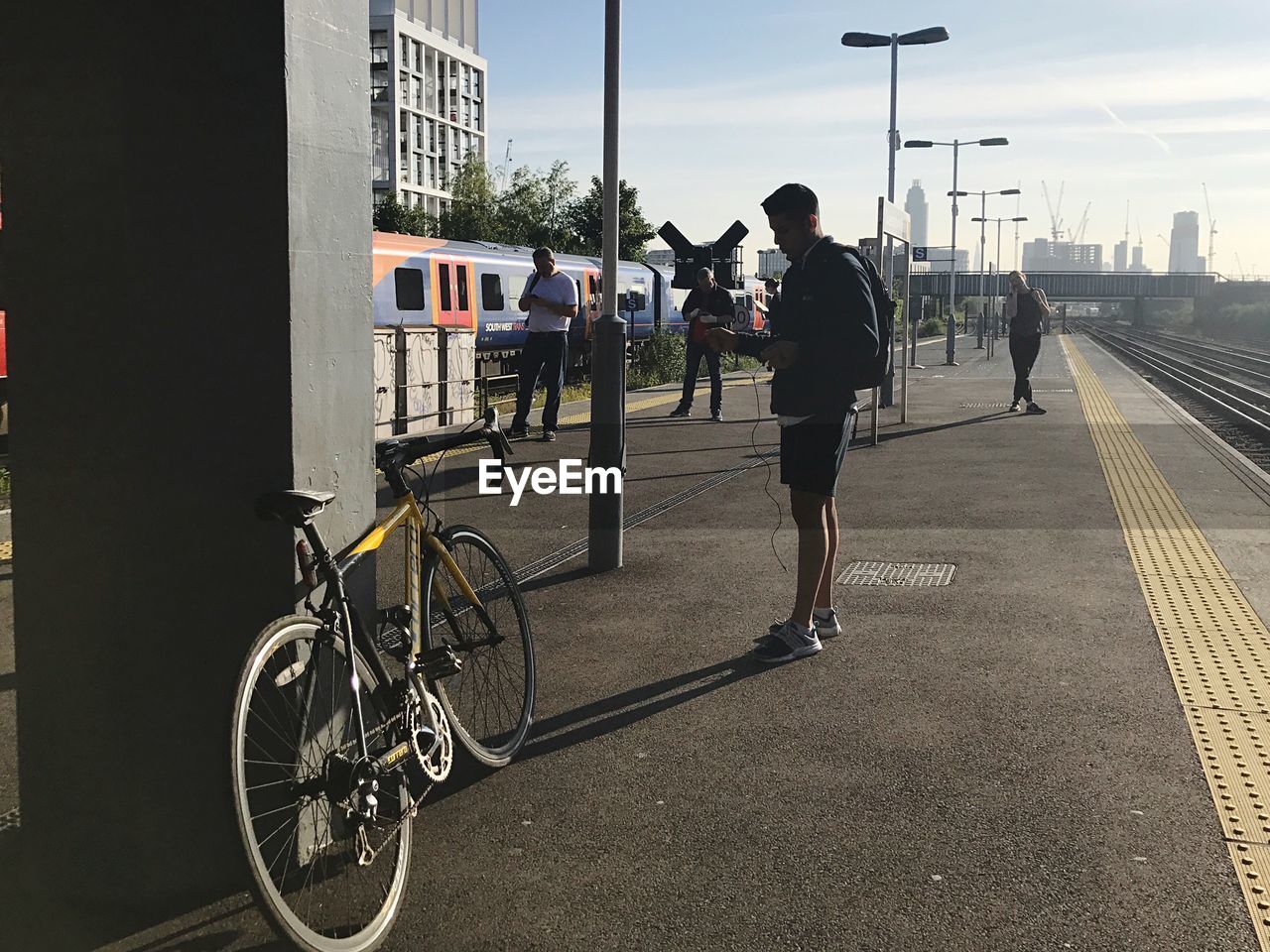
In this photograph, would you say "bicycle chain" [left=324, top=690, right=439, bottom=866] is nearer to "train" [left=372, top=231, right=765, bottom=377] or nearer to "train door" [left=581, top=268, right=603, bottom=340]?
"train" [left=372, top=231, right=765, bottom=377]

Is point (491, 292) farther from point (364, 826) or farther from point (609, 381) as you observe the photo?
point (364, 826)

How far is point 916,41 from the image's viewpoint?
29141 mm

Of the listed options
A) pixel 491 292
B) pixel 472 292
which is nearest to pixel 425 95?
pixel 491 292

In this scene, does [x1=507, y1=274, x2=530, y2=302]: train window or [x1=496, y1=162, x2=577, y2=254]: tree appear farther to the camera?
[x1=496, y1=162, x2=577, y2=254]: tree

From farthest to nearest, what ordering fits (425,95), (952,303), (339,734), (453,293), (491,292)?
(425,95)
(952,303)
(491,292)
(453,293)
(339,734)

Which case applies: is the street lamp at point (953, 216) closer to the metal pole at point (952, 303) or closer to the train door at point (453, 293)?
the metal pole at point (952, 303)

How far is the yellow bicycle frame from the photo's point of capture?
3605 mm

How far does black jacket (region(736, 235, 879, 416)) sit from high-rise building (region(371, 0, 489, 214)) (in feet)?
236

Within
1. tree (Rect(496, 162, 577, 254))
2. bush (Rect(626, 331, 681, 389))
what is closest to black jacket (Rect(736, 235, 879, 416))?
bush (Rect(626, 331, 681, 389))

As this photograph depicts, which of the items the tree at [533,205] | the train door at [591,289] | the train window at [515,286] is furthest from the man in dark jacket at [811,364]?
the tree at [533,205]

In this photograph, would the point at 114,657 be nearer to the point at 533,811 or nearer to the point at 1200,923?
the point at 533,811

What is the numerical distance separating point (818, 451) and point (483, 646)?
1839mm

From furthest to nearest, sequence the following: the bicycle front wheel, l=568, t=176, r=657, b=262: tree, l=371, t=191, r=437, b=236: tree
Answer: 1. l=371, t=191, r=437, b=236: tree
2. l=568, t=176, r=657, b=262: tree
3. the bicycle front wheel

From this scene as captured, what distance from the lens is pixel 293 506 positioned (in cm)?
310
